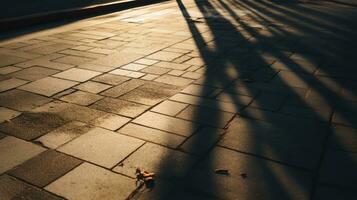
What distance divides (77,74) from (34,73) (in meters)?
0.71

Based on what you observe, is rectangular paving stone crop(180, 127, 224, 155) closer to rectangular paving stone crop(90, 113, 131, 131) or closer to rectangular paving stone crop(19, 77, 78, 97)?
rectangular paving stone crop(90, 113, 131, 131)

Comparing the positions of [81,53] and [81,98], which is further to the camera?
[81,53]

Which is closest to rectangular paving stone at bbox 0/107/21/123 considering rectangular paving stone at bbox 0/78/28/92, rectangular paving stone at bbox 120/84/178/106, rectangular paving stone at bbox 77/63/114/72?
rectangular paving stone at bbox 0/78/28/92

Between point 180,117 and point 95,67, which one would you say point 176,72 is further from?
point 180,117

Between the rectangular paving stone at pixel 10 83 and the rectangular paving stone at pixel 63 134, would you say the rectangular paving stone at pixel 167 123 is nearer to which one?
the rectangular paving stone at pixel 63 134

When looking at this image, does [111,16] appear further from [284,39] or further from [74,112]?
[74,112]

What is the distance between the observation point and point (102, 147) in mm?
3301

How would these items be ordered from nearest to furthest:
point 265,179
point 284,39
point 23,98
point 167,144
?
point 265,179, point 167,144, point 23,98, point 284,39

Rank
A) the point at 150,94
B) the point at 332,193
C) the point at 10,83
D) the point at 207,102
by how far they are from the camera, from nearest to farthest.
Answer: the point at 332,193
the point at 207,102
the point at 150,94
the point at 10,83

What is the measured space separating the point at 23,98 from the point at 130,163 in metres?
2.24

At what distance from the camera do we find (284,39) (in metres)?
7.62

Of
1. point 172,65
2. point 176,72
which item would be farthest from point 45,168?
point 172,65

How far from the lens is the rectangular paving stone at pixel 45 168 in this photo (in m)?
2.83

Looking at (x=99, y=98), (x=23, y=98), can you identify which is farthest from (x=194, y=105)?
(x=23, y=98)
